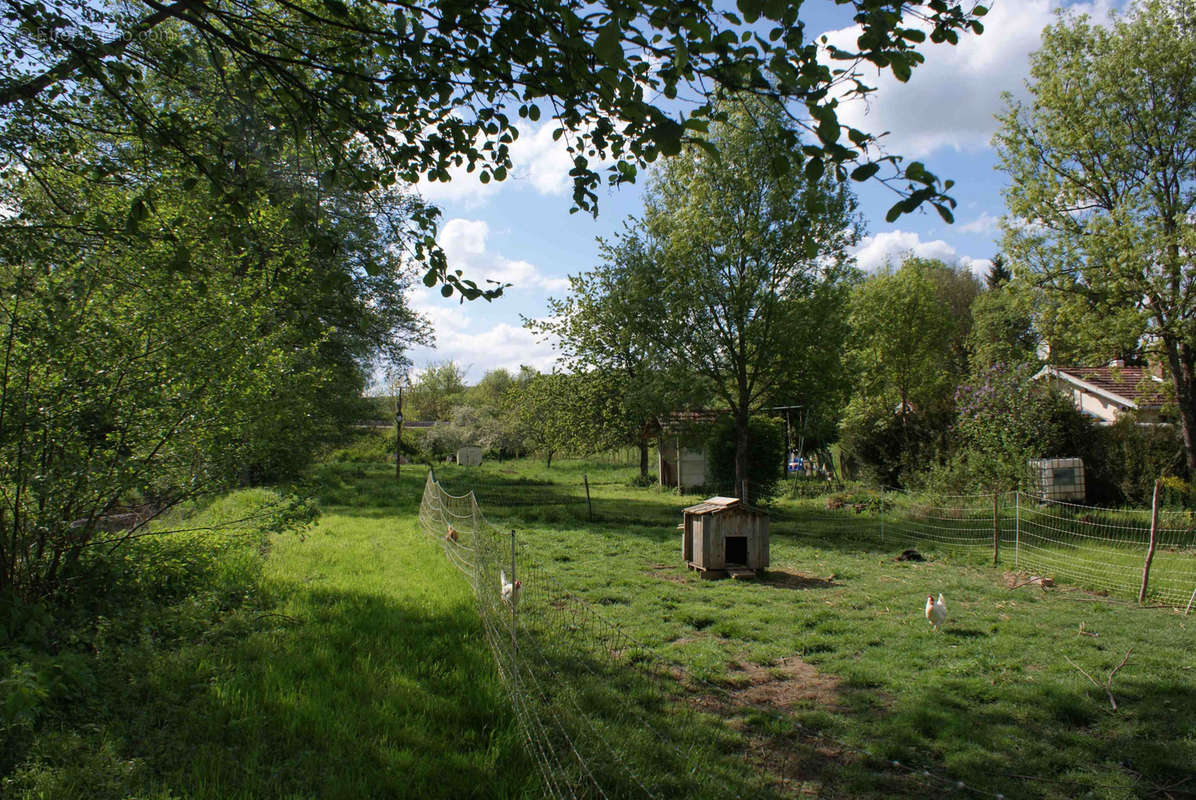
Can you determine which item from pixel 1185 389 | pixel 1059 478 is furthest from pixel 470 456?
pixel 1185 389

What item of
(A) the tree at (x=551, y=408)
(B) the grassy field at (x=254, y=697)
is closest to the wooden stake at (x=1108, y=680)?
(B) the grassy field at (x=254, y=697)

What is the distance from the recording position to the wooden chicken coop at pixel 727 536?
10.2 meters

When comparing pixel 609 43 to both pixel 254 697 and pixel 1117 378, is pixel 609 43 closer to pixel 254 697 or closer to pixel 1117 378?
pixel 254 697

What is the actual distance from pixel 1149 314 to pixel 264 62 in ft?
65.3

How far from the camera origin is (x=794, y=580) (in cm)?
1009

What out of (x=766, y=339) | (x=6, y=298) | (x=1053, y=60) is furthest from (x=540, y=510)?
(x=1053, y=60)

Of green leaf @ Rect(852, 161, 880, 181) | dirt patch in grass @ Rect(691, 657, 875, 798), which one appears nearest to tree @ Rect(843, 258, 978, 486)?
dirt patch in grass @ Rect(691, 657, 875, 798)

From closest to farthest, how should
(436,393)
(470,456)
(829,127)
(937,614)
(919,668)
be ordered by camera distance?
(829,127) → (919,668) → (937,614) → (470,456) → (436,393)

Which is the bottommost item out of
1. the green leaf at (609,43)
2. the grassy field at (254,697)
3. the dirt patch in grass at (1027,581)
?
the dirt patch in grass at (1027,581)

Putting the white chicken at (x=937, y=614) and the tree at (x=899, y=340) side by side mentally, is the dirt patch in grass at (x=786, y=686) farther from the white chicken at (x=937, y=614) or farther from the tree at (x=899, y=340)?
the tree at (x=899, y=340)

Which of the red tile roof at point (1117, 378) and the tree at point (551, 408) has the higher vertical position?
the red tile roof at point (1117, 378)

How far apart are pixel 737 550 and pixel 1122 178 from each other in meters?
15.5

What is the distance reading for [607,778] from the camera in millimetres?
3682

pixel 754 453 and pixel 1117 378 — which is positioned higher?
pixel 1117 378
